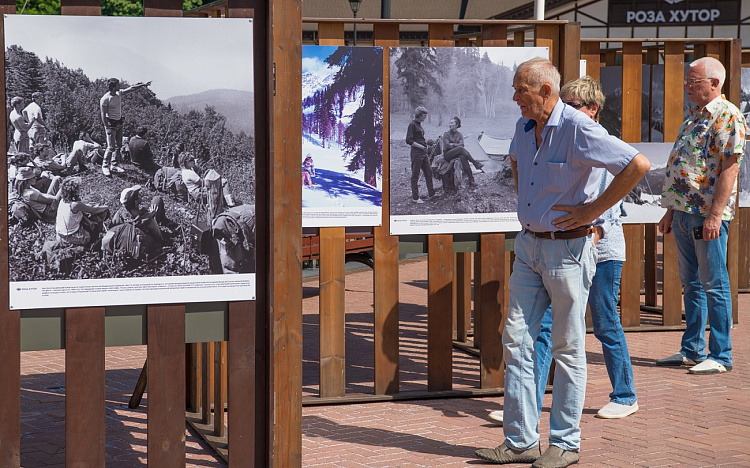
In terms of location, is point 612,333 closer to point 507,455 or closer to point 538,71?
point 507,455

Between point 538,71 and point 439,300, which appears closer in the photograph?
point 538,71

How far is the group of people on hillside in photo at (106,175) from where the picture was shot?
3697 mm

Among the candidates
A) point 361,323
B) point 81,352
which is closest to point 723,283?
point 361,323

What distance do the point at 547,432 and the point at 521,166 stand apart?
1551mm

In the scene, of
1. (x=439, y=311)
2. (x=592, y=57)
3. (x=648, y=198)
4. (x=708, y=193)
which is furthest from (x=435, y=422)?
(x=592, y=57)

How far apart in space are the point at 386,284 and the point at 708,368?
8.12ft

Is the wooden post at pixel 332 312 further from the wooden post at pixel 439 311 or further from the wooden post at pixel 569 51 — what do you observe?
the wooden post at pixel 569 51

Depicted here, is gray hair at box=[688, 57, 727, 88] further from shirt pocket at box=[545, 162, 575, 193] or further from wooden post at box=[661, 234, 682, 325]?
shirt pocket at box=[545, 162, 575, 193]

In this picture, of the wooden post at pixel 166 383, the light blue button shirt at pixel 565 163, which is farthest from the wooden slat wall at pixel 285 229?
the light blue button shirt at pixel 565 163

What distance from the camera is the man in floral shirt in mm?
6828

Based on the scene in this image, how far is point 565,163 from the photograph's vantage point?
4695 millimetres

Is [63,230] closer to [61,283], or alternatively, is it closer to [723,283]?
[61,283]

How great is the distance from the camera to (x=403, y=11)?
26.1 meters

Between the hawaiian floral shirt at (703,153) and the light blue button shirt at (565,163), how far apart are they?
240 centimetres
